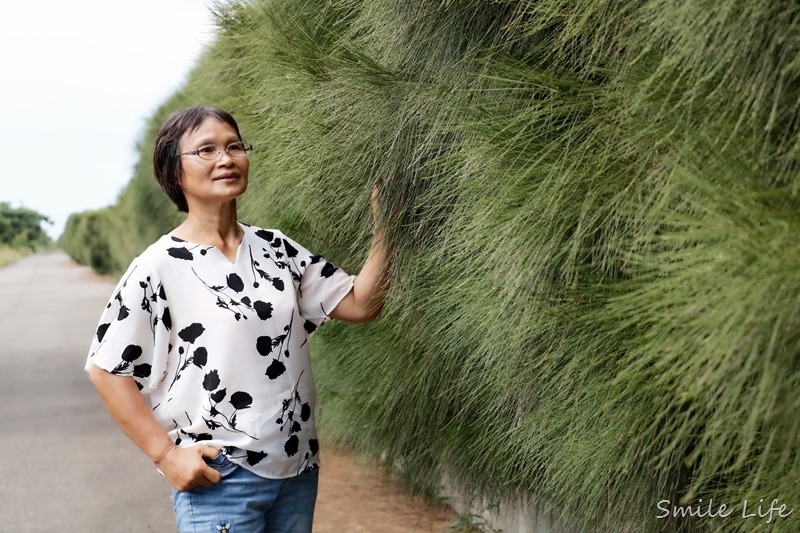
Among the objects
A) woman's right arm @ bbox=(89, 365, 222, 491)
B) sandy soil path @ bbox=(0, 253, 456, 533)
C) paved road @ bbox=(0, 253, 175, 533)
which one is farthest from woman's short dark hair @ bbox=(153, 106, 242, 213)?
paved road @ bbox=(0, 253, 175, 533)

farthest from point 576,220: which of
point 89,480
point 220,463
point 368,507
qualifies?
point 89,480

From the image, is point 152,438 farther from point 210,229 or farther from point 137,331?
point 210,229

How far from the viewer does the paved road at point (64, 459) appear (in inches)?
132

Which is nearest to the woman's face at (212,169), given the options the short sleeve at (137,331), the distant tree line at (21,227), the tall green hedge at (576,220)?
the short sleeve at (137,331)

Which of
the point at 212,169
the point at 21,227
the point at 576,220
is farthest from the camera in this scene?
the point at 21,227

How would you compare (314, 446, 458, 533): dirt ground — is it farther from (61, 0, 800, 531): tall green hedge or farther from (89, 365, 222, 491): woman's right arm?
(89, 365, 222, 491): woman's right arm

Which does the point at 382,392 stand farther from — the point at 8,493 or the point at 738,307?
the point at 8,493

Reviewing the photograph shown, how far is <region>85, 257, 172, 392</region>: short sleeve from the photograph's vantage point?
150cm

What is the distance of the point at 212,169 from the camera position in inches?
62.7

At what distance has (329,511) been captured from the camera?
3.52m

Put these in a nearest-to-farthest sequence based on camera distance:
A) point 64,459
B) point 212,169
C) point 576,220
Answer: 1. point 576,220
2. point 212,169
3. point 64,459

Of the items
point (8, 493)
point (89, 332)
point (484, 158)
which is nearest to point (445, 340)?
point (484, 158)

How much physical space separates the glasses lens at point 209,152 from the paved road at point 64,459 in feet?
6.89

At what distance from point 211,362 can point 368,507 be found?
225 centimetres
